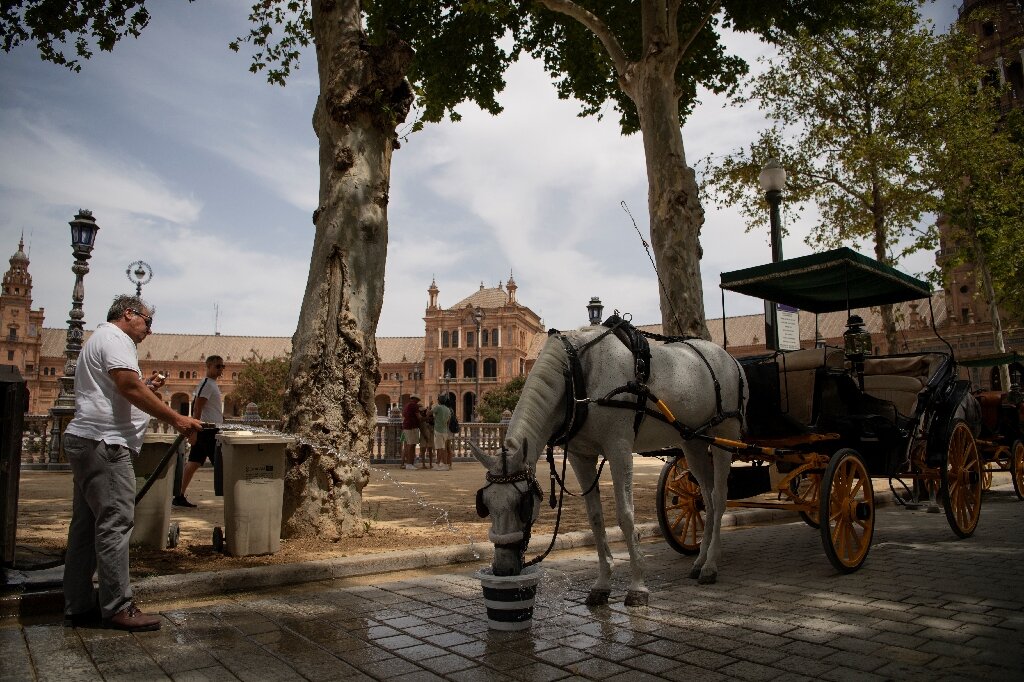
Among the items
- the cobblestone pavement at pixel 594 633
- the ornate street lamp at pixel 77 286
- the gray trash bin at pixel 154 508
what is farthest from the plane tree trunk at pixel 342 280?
the ornate street lamp at pixel 77 286

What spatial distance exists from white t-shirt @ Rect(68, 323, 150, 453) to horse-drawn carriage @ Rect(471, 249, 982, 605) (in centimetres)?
212

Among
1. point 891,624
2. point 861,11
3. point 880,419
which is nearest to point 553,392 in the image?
point 891,624

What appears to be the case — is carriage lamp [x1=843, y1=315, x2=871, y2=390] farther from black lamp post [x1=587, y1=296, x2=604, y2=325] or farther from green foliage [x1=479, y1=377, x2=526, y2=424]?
green foliage [x1=479, y1=377, x2=526, y2=424]

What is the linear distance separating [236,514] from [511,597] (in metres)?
2.99

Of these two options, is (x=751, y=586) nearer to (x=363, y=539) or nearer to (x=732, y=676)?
(x=732, y=676)

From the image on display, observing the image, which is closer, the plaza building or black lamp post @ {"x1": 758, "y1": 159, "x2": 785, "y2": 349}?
black lamp post @ {"x1": 758, "y1": 159, "x2": 785, "y2": 349}

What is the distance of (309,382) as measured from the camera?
21.8ft

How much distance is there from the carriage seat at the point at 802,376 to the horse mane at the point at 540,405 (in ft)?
8.75

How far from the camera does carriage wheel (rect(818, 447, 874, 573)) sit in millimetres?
4941

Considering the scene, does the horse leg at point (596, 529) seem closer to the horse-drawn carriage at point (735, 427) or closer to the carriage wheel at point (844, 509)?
the horse-drawn carriage at point (735, 427)

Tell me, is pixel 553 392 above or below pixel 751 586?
above

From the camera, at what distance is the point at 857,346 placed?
20.1ft

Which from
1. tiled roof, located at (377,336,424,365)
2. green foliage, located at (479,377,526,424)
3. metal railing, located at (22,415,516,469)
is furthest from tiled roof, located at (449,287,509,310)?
metal railing, located at (22,415,516,469)

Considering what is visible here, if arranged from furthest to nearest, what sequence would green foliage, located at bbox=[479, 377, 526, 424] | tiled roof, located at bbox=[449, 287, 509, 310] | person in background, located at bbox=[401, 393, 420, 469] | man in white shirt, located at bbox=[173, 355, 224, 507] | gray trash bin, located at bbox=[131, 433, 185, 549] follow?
1. tiled roof, located at bbox=[449, 287, 509, 310]
2. green foliage, located at bbox=[479, 377, 526, 424]
3. person in background, located at bbox=[401, 393, 420, 469]
4. man in white shirt, located at bbox=[173, 355, 224, 507]
5. gray trash bin, located at bbox=[131, 433, 185, 549]
